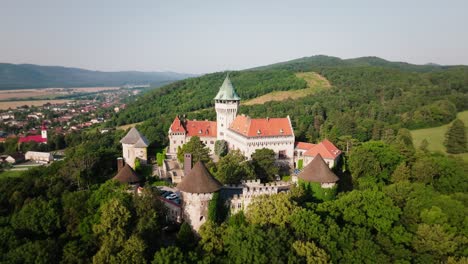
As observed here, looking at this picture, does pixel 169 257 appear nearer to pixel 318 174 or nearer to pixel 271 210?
pixel 271 210

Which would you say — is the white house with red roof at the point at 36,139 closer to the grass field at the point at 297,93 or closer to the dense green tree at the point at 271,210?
the grass field at the point at 297,93

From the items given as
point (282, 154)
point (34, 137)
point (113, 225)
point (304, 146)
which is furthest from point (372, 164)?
point (34, 137)

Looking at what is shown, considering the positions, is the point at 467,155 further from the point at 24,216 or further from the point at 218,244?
the point at 24,216

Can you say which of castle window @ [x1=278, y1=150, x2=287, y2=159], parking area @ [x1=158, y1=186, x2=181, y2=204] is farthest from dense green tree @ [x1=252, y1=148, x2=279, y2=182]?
parking area @ [x1=158, y1=186, x2=181, y2=204]

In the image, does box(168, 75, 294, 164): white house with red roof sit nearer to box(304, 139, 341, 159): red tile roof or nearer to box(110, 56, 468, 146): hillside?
box(304, 139, 341, 159): red tile roof

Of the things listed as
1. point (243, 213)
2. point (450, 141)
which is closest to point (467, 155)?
point (450, 141)

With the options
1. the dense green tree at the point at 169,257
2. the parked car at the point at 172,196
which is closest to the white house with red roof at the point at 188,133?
the parked car at the point at 172,196
